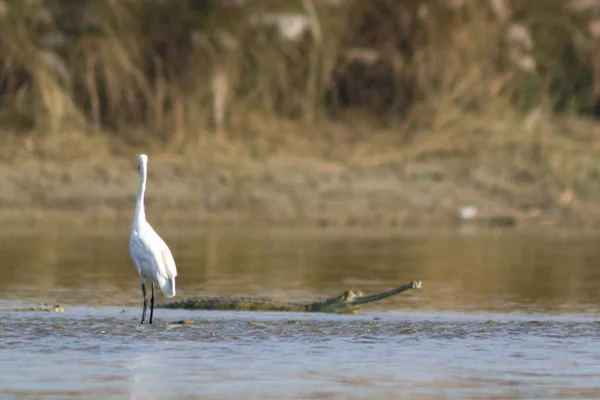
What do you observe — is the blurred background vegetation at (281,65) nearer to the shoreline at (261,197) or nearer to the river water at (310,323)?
the shoreline at (261,197)

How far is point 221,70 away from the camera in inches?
794

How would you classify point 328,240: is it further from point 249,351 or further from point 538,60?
point 249,351

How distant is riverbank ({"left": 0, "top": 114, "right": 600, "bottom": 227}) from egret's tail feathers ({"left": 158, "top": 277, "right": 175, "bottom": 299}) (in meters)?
7.84

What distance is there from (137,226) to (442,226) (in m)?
8.42

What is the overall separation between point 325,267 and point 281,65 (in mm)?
6749

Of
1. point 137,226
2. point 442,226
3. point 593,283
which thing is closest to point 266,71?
point 442,226

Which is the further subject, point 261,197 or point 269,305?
point 261,197

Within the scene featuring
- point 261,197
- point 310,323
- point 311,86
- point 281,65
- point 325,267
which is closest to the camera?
point 310,323

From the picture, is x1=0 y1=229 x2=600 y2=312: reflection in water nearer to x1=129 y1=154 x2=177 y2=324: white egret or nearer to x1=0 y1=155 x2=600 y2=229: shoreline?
x1=0 y1=155 x2=600 y2=229: shoreline

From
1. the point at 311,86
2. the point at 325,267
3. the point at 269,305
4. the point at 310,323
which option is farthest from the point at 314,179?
the point at 310,323

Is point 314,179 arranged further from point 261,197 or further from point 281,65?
point 281,65

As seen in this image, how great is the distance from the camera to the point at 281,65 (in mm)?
20781

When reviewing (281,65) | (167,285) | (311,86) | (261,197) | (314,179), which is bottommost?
(167,285)

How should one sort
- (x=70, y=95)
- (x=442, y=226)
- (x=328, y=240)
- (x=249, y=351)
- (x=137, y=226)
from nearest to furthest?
1. (x=249, y=351)
2. (x=137, y=226)
3. (x=328, y=240)
4. (x=442, y=226)
5. (x=70, y=95)
